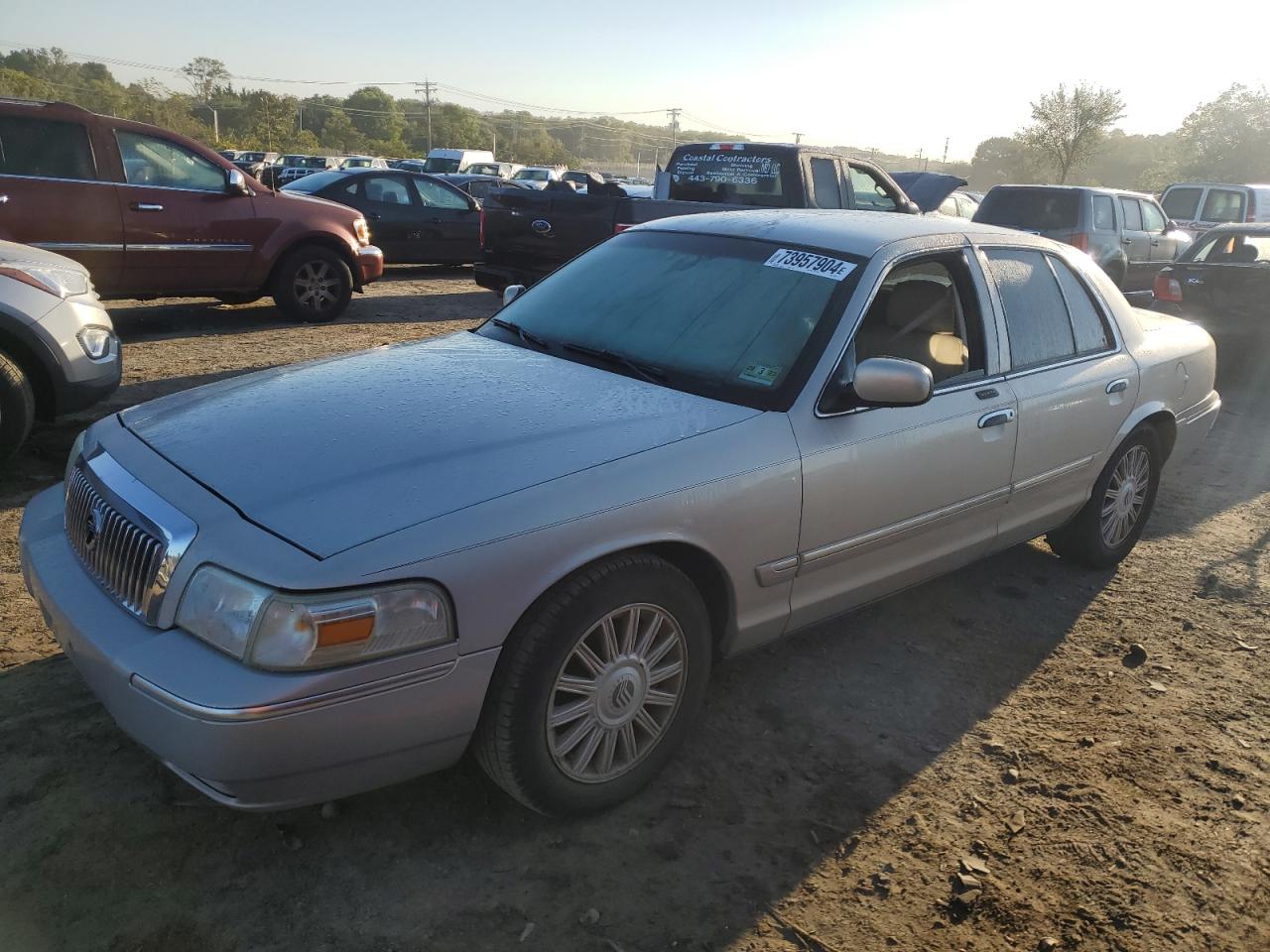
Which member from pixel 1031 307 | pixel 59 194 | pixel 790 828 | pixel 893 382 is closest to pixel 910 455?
pixel 893 382

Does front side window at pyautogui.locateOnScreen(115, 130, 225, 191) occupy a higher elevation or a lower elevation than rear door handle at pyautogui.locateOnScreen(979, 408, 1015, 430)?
higher

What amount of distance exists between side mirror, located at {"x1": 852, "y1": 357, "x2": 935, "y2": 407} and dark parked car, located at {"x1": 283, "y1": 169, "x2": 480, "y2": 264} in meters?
10.4

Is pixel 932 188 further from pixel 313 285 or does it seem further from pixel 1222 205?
pixel 1222 205

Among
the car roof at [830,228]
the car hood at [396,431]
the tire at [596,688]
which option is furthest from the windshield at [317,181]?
the tire at [596,688]

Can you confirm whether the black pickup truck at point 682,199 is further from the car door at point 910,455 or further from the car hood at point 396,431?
the car hood at point 396,431

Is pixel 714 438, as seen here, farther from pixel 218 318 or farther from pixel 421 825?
pixel 218 318

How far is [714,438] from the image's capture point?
2.82 meters

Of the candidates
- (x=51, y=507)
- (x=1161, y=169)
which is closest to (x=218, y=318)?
(x=51, y=507)

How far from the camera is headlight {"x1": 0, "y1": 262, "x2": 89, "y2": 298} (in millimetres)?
4906

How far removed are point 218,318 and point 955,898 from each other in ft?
30.4

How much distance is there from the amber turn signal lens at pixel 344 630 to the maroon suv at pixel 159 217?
278 inches

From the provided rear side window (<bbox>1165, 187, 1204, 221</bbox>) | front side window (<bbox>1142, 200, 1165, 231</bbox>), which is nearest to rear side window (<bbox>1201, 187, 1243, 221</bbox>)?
rear side window (<bbox>1165, 187, 1204, 221</bbox>)

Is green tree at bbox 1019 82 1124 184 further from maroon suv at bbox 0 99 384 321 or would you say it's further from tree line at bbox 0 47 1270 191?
maroon suv at bbox 0 99 384 321

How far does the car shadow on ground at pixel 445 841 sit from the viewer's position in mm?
2312
